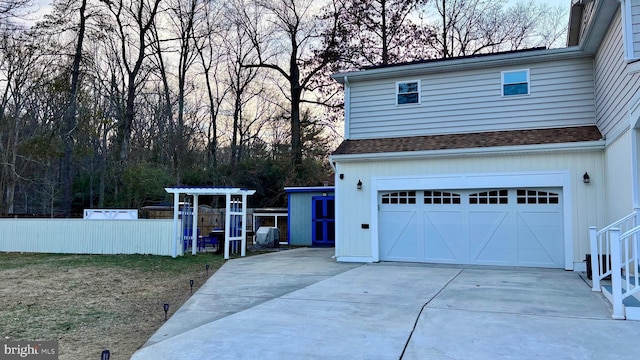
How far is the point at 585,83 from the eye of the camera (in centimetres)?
1015

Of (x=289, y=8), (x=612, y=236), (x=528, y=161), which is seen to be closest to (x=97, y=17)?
(x=289, y=8)

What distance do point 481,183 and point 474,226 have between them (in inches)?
39.9

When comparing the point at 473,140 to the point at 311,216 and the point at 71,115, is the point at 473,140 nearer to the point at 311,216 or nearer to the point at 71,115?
the point at 311,216

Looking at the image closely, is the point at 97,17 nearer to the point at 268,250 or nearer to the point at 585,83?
the point at 268,250

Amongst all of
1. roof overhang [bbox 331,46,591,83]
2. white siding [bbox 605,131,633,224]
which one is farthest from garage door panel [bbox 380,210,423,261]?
white siding [bbox 605,131,633,224]

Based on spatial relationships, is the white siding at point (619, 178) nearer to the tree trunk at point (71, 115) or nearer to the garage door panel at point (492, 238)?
the garage door panel at point (492, 238)

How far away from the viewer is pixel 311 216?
17.0 meters

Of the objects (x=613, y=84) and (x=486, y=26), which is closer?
(x=613, y=84)

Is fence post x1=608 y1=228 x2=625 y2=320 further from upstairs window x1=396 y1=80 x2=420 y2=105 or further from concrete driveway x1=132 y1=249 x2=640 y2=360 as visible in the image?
upstairs window x1=396 y1=80 x2=420 y2=105

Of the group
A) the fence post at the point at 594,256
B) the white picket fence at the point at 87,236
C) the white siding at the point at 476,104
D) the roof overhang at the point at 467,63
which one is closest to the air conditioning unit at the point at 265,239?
the white picket fence at the point at 87,236

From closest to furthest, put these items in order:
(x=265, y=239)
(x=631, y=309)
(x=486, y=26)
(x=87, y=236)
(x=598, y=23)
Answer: (x=631, y=309) → (x=598, y=23) → (x=87, y=236) → (x=265, y=239) → (x=486, y=26)

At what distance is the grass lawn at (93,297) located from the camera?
16.8 feet

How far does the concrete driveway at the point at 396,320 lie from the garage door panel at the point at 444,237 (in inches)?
74.3

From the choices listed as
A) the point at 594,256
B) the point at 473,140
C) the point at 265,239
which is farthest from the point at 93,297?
the point at 265,239
